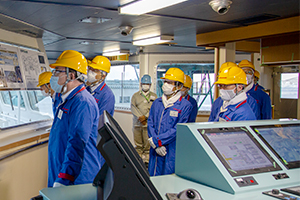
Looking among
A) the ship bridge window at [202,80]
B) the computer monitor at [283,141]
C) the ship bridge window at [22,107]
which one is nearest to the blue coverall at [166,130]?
the computer monitor at [283,141]

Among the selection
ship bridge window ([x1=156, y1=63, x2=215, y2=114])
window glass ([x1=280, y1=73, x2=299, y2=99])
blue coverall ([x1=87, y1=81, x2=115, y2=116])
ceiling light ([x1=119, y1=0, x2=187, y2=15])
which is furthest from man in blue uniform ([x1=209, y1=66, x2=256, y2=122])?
ship bridge window ([x1=156, y1=63, x2=215, y2=114])

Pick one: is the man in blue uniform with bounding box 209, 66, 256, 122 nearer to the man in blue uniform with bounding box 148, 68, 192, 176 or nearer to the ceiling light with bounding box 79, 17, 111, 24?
the man in blue uniform with bounding box 148, 68, 192, 176

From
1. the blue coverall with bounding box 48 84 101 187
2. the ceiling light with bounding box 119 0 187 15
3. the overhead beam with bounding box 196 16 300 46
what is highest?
the ceiling light with bounding box 119 0 187 15

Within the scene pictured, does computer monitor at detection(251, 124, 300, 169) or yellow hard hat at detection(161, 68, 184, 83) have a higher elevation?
yellow hard hat at detection(161, 68, 184, 83)

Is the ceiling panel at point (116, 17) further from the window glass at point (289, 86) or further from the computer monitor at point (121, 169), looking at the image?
the window glass at point (289, 86)

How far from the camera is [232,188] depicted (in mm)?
1144

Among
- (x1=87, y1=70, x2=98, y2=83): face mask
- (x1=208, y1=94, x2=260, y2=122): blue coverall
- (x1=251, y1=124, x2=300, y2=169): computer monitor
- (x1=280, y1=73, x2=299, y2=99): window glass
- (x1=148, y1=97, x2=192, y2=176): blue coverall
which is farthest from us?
(x1=280, y1=73, x2=299, y2=99): window glass

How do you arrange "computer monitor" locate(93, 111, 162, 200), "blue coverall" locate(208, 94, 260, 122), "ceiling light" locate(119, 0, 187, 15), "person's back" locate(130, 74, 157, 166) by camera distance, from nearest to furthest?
1. "computer monitor" locate(93, 111, 162, 200)
2. "ceiling light" locate(119, 0, 187, 15)
3. "blue coverall" locate(208, 94, 260, 122)
4. "person's back" locate(130, 74, 157, 166)

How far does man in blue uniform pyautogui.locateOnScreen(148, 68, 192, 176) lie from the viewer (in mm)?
2896

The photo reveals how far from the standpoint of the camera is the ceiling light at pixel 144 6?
246 cm

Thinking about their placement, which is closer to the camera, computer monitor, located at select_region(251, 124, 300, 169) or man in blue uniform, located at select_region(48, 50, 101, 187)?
computer monitor, located at select_region(251, 124, 300, 169)

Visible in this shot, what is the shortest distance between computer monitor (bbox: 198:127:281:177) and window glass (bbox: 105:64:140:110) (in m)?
5.81

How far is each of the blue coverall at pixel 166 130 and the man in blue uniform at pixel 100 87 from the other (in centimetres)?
57

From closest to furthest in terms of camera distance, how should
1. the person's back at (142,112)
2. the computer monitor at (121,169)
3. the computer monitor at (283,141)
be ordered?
the computer monitor at (121,169)
the computer monitor at (283,141)
the person's back at (142,112)
